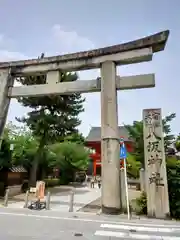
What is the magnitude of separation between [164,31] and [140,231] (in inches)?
334

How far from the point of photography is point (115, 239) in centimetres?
552

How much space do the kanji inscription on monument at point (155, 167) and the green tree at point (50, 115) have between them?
11310 millimetres

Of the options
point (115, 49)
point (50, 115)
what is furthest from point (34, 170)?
point (115, 49)

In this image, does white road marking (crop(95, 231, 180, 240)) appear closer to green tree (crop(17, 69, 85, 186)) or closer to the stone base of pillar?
the stone base of pillar

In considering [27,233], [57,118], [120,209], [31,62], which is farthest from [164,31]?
[57,118]

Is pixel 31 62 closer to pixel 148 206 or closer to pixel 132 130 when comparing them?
pixel 148 206

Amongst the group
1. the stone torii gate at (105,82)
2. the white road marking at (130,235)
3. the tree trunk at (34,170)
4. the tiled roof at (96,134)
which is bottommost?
the white road marking at (130,235)

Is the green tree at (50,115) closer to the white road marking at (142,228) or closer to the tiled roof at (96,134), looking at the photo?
the white road marking at (142,228)

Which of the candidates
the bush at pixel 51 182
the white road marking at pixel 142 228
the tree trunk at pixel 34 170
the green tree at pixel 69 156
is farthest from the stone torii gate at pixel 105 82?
the green tree at pixel 69 156

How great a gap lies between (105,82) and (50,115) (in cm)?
1007

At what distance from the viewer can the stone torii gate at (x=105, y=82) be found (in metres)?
9.16

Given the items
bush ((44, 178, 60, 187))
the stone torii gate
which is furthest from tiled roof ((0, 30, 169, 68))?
bush ((44, 178, 60, 187))

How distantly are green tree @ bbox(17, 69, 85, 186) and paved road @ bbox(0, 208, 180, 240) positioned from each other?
38.1 feet

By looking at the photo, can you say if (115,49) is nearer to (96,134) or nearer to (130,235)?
(130,235)
